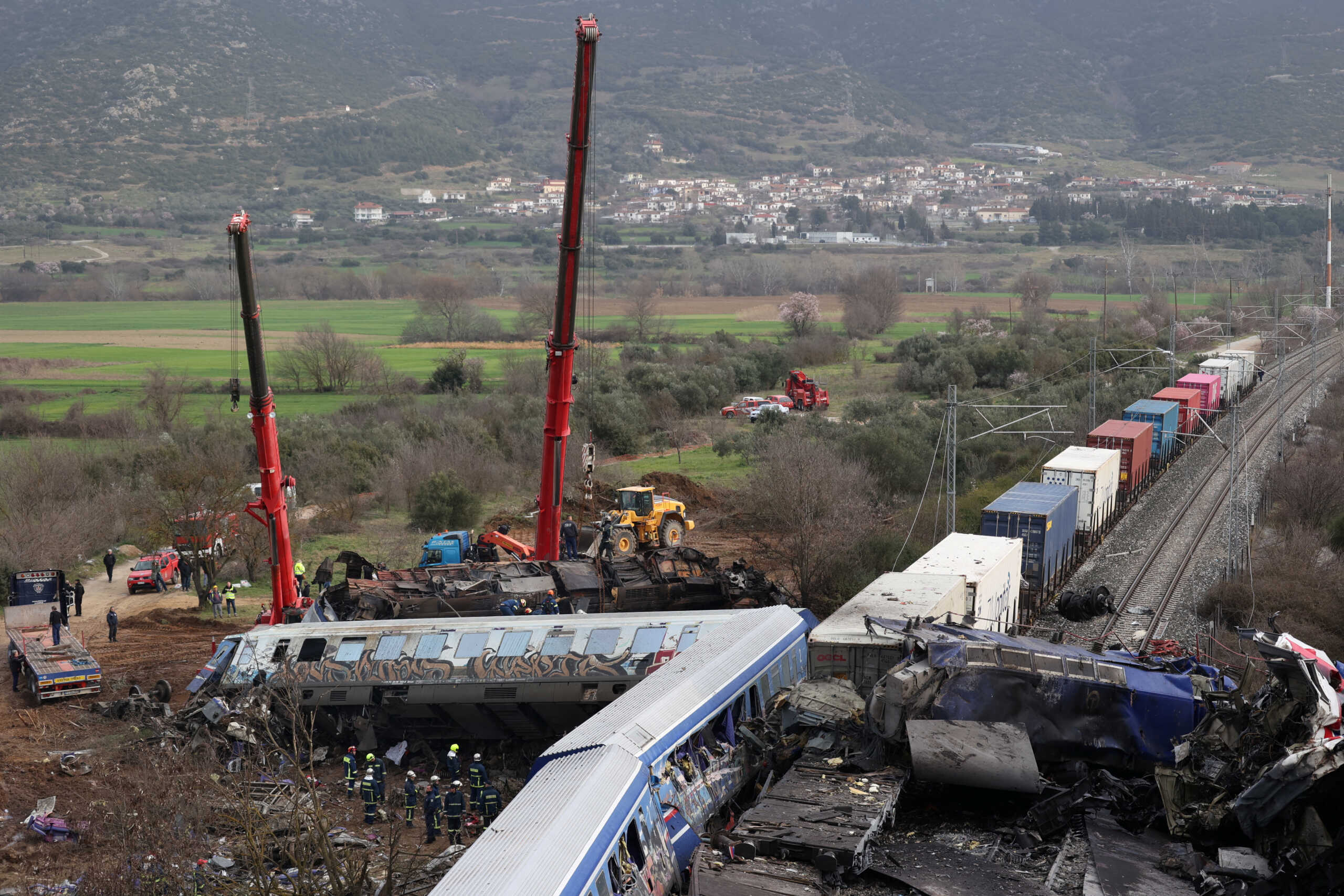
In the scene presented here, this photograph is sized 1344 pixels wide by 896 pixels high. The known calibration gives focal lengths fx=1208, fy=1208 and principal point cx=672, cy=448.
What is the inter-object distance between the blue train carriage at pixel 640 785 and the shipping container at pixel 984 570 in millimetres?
6550

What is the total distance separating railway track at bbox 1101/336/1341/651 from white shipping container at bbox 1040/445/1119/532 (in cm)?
198

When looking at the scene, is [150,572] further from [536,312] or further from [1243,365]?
[536,312]

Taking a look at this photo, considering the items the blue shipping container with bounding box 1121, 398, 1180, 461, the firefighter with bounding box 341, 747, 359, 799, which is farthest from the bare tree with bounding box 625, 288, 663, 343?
the firefighter with bounding box 341, 747, 359, 799

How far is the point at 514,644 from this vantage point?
22328mm

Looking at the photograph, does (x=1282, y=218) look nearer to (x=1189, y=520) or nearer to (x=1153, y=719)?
(x=1189, y=520)

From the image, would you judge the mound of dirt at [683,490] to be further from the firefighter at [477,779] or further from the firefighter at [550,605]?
the firefighter at [477,779]

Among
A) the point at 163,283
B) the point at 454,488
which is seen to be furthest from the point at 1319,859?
the point at 163,283

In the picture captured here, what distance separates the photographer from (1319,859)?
1203 centimetres

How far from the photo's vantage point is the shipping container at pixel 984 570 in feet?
84.8

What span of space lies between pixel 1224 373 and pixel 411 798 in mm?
56752

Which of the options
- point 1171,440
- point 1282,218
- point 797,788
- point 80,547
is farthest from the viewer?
point 1282,218

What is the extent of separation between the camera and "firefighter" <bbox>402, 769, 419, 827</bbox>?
63.6ft

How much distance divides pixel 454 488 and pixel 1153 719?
1256 inches

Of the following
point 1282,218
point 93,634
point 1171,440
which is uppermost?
point 1282,218
